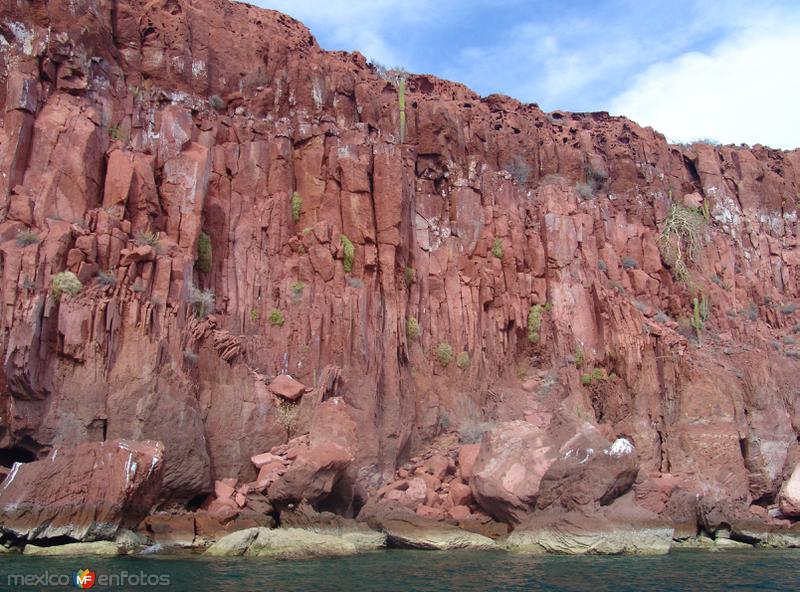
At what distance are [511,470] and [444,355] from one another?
948 centimetres

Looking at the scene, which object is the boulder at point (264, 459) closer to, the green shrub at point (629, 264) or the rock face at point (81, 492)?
the rock face at point (81, 492)

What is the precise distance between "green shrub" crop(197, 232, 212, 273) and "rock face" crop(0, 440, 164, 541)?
34.2 feet

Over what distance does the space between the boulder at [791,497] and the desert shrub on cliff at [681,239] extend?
45.3ft

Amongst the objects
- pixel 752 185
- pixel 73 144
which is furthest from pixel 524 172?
pixel 73 144

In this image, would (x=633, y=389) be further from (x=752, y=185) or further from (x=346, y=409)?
(x=752, y=185)

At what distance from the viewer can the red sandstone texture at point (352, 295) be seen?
77.2 feet

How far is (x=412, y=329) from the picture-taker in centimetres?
3462

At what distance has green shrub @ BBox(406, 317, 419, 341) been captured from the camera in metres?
34.5

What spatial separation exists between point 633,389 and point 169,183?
21892mm

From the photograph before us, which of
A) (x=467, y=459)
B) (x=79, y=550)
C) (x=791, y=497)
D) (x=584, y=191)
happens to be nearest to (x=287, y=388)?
(x=467, y=459)

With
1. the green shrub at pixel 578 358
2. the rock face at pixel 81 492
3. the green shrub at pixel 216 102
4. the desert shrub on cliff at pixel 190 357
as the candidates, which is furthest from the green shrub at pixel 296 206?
the rock face at pixel 81 492

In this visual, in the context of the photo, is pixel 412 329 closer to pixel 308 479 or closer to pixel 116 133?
pixel 308 479

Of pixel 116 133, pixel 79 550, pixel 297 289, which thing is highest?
pixel 116 133

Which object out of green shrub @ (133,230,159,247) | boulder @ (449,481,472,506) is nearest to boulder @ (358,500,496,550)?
boulder @ (449,481,472,506)
